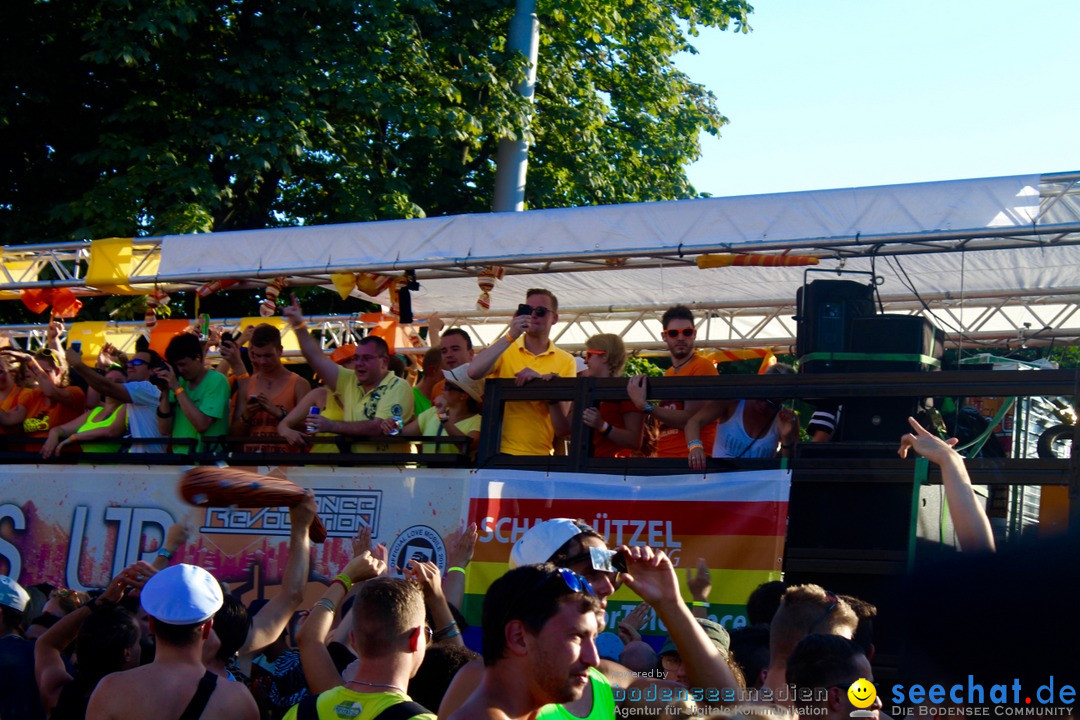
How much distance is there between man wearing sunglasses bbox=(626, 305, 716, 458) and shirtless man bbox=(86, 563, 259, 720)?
3387mm

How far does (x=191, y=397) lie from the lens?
29.0 feet

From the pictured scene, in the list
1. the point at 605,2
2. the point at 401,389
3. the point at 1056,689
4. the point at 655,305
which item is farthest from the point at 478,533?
the point at 605,2

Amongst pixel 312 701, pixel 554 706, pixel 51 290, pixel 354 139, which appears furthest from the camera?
pixel 354 139

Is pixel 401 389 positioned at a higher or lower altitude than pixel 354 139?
lower

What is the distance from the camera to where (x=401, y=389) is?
8.17 m

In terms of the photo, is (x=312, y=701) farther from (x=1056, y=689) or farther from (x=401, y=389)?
(x=401, y=389)

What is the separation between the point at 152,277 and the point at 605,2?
11321 mm

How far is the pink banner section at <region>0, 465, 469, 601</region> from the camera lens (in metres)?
7.54

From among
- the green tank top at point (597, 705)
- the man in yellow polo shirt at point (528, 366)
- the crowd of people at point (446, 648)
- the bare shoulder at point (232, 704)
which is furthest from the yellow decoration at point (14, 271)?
the green tank top at point (597, 705)

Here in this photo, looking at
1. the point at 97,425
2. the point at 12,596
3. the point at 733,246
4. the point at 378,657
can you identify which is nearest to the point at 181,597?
the point at 378,657

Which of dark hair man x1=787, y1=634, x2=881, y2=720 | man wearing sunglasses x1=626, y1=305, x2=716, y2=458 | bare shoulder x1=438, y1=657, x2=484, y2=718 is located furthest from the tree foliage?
dark hair man x1=787, y1=634, x2=881, y2=720

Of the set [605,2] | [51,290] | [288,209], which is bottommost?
[51,290]

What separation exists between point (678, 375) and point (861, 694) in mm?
3986

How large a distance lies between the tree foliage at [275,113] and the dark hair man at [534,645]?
41.3 ft
